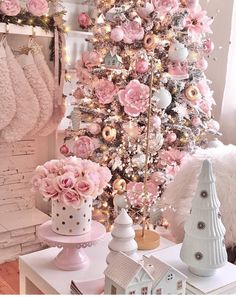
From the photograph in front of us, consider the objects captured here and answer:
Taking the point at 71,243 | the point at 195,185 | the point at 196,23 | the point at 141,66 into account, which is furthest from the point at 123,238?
the point at 196,23

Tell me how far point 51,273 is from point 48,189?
0.94 ft

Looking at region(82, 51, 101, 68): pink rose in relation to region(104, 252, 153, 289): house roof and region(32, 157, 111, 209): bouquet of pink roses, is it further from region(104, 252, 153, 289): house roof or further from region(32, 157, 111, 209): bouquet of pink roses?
region(104, 252, 153, 289): house roof

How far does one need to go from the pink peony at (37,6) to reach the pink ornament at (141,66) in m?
0.66

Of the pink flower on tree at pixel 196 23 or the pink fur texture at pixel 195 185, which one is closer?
the pink fur texture at pixel 195 185

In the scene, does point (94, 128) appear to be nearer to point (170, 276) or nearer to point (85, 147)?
point (85, 147)

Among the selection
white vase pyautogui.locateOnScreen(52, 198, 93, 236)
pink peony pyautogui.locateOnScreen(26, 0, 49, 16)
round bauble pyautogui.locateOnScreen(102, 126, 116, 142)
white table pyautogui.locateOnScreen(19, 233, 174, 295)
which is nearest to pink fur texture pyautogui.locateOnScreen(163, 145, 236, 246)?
white table pyautogui.locateOnScreen(19, 233, 174, 295)

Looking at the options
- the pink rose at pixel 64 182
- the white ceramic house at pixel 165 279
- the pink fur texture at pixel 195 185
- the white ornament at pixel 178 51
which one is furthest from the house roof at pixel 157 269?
the white ornament at pixel 178 51

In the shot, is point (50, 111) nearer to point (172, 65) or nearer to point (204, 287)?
point (172, 65)

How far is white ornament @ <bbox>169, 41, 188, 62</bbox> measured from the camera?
2.50 meters

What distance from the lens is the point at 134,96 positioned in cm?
247

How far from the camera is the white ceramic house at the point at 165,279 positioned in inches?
48.6

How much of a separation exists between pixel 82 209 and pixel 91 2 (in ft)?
6.44

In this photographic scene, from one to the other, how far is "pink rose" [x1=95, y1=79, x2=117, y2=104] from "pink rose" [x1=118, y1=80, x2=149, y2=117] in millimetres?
86

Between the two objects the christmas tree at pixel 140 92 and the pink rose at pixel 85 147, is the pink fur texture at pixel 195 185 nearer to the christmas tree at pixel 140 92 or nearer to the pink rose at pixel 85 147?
the christmas tree at pixel 140 92
